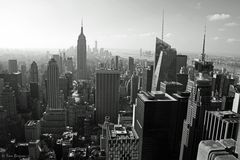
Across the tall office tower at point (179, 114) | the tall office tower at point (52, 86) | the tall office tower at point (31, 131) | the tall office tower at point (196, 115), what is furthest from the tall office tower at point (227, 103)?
the tall office tower at point (52, 86)

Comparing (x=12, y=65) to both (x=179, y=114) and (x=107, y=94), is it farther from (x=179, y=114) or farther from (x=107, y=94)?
(x=179, y=114)

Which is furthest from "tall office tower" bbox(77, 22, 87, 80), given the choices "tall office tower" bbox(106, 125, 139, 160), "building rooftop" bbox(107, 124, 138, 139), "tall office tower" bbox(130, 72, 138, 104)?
"tall office tower" bbox(106, 125, 139, 160)

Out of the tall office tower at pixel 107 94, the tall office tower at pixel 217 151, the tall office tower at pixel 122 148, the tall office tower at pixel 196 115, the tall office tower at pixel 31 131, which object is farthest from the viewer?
the tall office tower at pixel 107 94

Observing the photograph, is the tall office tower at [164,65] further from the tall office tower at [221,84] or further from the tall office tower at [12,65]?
the tall office tower at [12,65]

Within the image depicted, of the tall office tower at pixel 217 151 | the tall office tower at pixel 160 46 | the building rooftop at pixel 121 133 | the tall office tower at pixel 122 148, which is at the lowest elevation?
the tall office tower at pixel 122 148

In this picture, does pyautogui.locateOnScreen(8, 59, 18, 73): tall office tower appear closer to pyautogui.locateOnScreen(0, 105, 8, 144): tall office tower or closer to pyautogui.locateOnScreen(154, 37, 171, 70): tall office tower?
pyautogui.locateOnScreen(0, 105, 8, 144): tall office tower

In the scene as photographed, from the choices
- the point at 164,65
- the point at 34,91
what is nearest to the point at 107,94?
the point at 164,65
